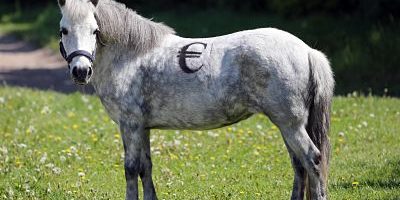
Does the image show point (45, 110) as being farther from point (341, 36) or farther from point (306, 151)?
point (341, 36)

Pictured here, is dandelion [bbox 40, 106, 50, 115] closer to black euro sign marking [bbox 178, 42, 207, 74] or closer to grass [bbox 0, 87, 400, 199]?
grass [bbox 0, 87, 400, 199]

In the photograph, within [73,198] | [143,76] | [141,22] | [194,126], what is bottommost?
[73,198]

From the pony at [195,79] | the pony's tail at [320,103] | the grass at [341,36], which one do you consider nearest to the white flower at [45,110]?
the grass at [341,36]

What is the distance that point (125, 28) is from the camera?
6.58m

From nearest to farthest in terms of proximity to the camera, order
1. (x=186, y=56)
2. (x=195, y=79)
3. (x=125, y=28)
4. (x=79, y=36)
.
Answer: (x=79, y=36) → (x=195, y=79) → (x=186, y=56) → (x=125, y=28)

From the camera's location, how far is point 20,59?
21266 mm

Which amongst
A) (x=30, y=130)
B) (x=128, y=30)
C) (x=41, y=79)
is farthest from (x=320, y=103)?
(x=41, y=79)

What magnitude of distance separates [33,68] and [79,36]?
45.4ft

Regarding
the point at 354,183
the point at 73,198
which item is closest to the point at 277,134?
the point at 354,183

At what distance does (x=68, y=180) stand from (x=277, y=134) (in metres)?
3.17

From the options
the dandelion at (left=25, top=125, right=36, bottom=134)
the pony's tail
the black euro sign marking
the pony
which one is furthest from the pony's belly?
the dandelion at (left=25, top=125, right=36, bottom=134)

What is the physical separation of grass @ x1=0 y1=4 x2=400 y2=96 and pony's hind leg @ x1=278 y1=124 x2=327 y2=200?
2.83 metres

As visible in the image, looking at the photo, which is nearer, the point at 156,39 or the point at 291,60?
the point at 291,60

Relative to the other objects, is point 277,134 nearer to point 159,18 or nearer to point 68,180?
point 68,180
